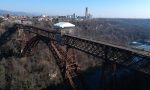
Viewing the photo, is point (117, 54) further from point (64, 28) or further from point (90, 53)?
point (64, 28)

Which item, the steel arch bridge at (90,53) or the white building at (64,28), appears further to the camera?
the white building at (64,28)

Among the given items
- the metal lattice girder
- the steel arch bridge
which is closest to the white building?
the steel arch bridge

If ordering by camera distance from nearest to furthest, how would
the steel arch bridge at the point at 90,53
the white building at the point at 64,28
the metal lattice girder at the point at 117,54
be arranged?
the metal lattice girder at the point at 117,54
the steel arch bridge at the point at 90,53
the white building at the point at 64,28

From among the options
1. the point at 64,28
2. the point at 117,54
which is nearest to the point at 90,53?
the point at 117,54

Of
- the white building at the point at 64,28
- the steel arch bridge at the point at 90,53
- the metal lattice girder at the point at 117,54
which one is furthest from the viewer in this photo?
the white building at the point at 64,28

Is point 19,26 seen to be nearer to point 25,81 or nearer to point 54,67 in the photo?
point 54,67

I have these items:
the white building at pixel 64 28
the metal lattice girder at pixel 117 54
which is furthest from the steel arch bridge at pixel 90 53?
the white building at pixel 64 28

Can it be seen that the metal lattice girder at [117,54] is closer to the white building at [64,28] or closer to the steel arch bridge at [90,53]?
the steel arch bridge at [90,53]

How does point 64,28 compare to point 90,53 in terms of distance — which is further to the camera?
point 64,28

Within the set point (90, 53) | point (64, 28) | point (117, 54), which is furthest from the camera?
point (64, 28)

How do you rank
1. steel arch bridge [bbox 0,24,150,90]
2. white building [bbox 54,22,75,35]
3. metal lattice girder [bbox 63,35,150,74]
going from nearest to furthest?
metal lattice girder [bbox 63,35,150,74] < steel arch bridge [bbox 0,24,150,90] < white building [bbox 54,22,75,35]

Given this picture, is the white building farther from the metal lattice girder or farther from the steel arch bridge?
the metal lattice girder

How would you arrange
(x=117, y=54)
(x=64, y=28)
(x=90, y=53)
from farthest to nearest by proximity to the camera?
(x=64, y=28) < (x=90, y=53) < (x=117, y=54)
